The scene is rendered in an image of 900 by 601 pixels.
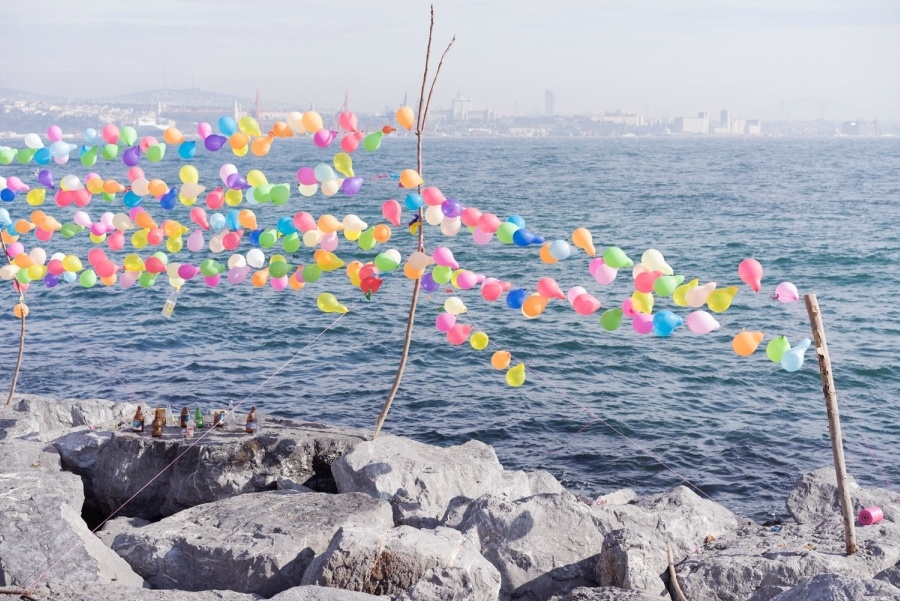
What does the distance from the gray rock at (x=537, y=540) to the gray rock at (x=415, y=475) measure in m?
0.97

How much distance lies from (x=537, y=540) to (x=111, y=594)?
4.08 m

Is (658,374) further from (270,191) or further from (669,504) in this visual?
(270,191)

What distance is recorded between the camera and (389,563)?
811cm

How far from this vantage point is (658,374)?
2003 centimetres

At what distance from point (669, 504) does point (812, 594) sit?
163 inches

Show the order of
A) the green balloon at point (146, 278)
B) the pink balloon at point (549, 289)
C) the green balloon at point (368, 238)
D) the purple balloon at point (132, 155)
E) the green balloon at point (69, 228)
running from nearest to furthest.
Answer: the pink balloon at point (549, 289) → the green balloon at point (368, 238) → the purple balloon at point (132, 155) → the green balloon at point (146, 278) → the green balloon at point (69, 228)

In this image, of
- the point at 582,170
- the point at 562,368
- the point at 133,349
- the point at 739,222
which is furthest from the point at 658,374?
the point at 582,170

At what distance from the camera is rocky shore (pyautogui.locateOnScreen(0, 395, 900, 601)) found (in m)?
8.02

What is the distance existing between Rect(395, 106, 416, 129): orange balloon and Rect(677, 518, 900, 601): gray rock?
19.4 feet

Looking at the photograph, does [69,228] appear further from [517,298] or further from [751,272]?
[751,272]

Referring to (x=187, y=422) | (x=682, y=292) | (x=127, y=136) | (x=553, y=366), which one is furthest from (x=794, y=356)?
(x=553, y=366)

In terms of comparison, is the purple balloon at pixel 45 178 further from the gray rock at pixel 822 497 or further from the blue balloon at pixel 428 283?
the gray rock at pixel 822 497

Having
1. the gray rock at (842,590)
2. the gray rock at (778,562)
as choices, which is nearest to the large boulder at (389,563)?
the gray rock at (778,562)

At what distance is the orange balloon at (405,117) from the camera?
1105 cm
